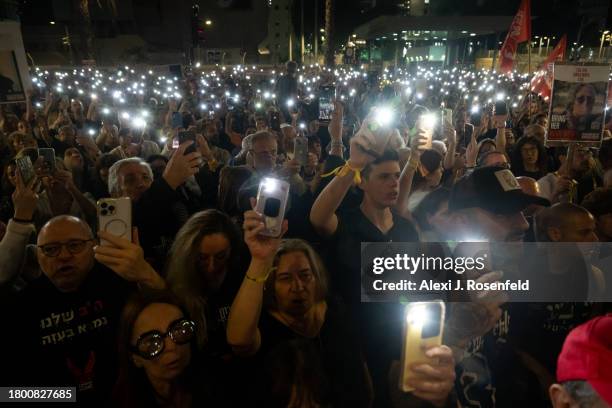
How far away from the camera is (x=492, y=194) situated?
2.80m

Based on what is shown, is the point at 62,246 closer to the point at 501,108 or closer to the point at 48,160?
the point at 48,160

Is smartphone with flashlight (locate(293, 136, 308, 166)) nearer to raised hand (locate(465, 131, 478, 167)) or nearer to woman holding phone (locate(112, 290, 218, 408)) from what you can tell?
raised hand (locate(465, 131, 478, 167))

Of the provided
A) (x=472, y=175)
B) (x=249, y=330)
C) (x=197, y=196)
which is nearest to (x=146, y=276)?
(x=249, y=330)

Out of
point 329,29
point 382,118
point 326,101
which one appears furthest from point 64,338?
point 329,29

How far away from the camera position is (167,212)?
355 centimetres

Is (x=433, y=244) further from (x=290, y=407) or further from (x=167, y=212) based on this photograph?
(x=167, y=212)

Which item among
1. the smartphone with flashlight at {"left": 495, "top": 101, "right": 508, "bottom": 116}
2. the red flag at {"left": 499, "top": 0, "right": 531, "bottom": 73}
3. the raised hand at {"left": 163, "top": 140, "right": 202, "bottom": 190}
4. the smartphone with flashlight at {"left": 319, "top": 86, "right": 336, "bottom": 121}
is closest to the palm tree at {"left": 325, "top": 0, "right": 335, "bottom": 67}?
the red flag at {"left": 499, "top": 0, "right": 531, "bottom": 73}

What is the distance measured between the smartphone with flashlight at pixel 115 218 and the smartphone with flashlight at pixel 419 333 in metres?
1.37

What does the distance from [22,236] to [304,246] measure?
1.76 m

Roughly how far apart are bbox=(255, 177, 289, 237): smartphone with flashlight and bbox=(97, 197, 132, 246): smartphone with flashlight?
2.23ft

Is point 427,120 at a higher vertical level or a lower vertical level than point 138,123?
lower

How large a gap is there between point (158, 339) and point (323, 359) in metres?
0.79

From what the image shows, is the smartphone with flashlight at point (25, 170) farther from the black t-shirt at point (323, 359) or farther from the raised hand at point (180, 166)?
the black t-shirt at point (323, 359)

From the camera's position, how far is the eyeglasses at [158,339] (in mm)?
2137
